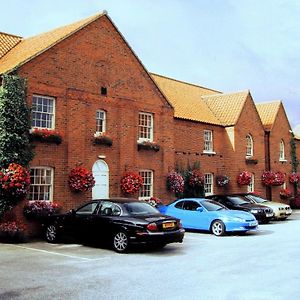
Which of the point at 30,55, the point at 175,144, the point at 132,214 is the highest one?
the point at 30,55

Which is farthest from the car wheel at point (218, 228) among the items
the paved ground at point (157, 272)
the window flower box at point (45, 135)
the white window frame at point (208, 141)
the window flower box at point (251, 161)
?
the window flower box at point (251, 161)

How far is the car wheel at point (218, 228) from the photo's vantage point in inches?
639

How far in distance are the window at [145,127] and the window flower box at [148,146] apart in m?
0.37

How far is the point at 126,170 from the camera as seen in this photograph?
20.2m

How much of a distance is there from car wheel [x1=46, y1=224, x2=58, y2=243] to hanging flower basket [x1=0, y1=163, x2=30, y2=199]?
163 cm

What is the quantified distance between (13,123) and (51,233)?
4245mm

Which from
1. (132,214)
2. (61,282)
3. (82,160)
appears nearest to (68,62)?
(82,160)

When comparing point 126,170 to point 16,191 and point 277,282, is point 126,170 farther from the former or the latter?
point 277,282

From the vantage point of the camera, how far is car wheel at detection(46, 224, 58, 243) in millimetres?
14281

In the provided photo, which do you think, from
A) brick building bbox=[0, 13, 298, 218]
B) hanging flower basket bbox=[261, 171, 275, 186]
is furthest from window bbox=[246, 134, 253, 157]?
brick building bbox=[0, 13, 298, 218]

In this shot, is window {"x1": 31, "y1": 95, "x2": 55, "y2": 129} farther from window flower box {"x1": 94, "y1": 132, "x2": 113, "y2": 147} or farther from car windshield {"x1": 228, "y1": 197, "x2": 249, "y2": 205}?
car windshield {"x1": 228, "y1": 197, "x2": 249, "y2": 205}

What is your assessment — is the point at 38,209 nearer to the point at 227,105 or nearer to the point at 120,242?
the point at 120,242

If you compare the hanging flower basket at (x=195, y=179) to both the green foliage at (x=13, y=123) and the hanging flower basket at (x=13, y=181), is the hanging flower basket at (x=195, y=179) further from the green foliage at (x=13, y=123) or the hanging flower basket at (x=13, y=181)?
the hanging flower basket at (x=13, y=181)

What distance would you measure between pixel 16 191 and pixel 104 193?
5.21m
